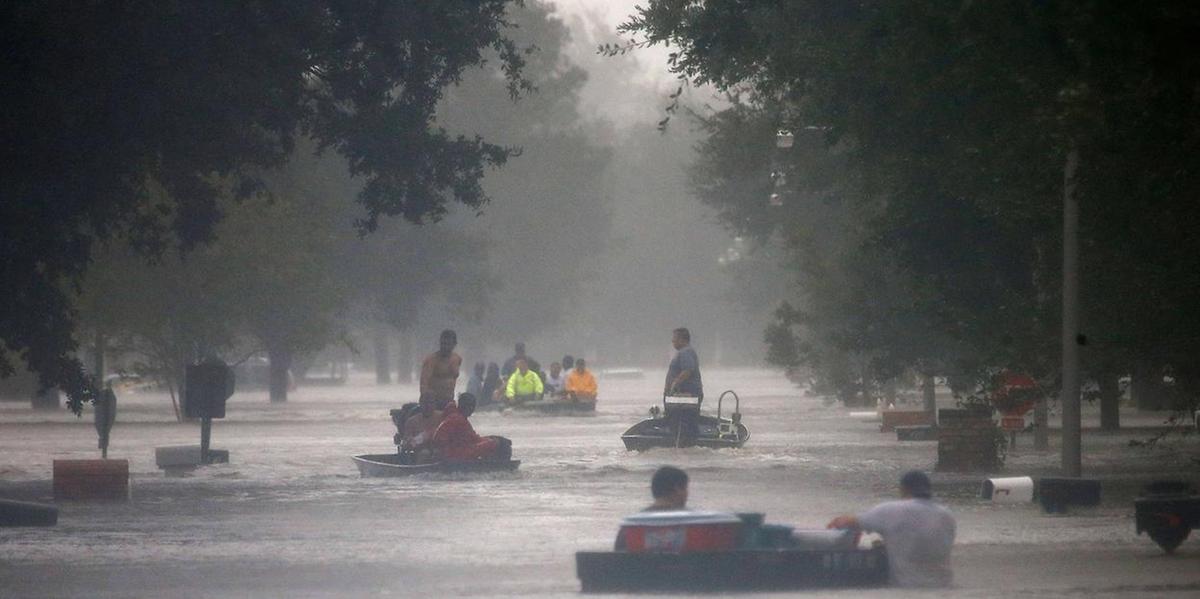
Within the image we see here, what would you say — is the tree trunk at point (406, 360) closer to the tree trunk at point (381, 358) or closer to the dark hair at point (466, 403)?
the tree trunk at point (381, 358)

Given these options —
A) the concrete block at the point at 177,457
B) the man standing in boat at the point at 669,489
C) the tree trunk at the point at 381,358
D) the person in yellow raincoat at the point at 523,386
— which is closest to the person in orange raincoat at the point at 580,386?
the person in yellow raincoat at the point at 523,386

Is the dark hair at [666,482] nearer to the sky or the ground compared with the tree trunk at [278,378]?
nearer to the ground

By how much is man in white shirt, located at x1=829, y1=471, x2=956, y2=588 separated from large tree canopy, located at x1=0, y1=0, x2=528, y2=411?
12011 millimetres

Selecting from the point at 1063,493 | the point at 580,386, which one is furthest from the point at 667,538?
the point at 580,386

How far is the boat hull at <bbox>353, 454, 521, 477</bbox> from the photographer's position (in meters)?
26.7

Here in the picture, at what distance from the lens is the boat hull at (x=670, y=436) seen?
1281 inches

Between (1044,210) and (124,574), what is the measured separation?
11.3 meters

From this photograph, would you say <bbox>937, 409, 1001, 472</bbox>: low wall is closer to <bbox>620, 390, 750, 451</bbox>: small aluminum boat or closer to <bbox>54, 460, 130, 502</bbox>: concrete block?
<bbox>620, 390, 750, 451</bbox>: small aluminum boat

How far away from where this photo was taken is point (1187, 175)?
17.1 metres

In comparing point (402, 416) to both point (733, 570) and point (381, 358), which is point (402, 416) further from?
point (381, 358)

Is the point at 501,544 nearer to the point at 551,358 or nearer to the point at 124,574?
the point at 124,574

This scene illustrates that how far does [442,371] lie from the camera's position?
29016 millimetres

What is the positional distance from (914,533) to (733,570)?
1.32 m

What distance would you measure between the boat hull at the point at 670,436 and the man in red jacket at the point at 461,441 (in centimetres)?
570
